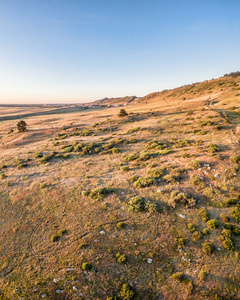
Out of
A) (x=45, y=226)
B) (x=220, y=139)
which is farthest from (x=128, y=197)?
(x=220, y=139)

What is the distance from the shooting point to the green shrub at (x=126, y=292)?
327 inches

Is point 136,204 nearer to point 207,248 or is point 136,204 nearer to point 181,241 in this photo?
point 181,241

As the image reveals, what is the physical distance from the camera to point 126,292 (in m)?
8.48

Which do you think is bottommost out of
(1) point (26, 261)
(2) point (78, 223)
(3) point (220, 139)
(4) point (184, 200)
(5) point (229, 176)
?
(1) point (26, 261)

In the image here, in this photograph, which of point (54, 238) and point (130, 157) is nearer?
point (54, 238)

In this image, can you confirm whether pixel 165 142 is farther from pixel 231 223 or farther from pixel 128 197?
pixel 231 223

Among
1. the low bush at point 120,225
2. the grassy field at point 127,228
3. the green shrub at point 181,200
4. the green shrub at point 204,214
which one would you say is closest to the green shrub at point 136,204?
the grassy field at point 127,228

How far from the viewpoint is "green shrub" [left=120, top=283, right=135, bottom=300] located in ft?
27.3

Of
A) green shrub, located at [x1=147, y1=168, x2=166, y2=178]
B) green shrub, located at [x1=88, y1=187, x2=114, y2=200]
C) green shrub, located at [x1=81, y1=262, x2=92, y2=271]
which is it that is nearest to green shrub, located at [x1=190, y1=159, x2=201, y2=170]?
green shrub, located at [x1=147, y1=168, x2=166, y2=178]

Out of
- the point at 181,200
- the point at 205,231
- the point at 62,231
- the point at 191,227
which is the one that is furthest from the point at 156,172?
the point at 62,231

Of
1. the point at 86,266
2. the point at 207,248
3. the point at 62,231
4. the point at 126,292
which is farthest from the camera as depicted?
the point at 62,231

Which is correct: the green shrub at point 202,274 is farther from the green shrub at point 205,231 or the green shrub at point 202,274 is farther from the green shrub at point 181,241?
the green shrub at point 205,231

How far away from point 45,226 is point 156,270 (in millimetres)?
10264

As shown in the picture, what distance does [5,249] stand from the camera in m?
12.2
